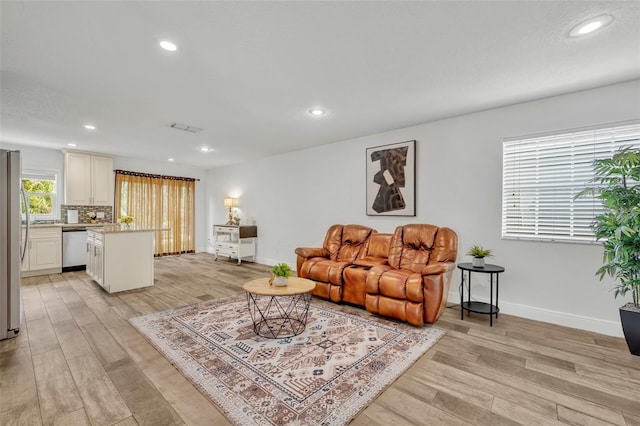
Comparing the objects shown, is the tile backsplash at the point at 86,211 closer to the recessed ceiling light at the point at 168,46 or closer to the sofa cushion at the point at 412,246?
the recessed ceiling light at the point at 168,46

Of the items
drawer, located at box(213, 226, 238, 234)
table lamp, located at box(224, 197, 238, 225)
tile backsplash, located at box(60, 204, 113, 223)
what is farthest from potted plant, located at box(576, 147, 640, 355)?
tile backsplash, located at box(60, 204, 113, 223)

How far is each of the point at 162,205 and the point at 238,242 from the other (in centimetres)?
266

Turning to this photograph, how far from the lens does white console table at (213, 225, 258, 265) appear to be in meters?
6.45

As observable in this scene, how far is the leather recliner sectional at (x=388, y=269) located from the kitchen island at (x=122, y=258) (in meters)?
2.53

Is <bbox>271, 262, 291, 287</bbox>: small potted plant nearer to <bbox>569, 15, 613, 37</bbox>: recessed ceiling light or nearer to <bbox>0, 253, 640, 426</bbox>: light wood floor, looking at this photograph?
<bbox>0, 253, 640, 426</bbox>: light wood floor

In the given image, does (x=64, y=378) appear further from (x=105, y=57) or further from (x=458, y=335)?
(x=458, y=335)

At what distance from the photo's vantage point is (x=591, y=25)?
1.94 meters

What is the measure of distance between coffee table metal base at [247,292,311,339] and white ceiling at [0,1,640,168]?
7.78ft

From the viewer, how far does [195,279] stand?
5000 mm

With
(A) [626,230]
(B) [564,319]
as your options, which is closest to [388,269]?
(B) [564,319]

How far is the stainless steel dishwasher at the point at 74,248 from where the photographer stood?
555 cm

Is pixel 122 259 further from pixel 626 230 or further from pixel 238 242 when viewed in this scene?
pixel 626 230

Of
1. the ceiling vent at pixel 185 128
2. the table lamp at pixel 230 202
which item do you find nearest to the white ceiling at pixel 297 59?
the ceiling vent at pixel 185 128

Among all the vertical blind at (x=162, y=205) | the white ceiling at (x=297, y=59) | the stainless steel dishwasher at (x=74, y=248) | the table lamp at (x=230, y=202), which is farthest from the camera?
the table lamp at (x=230, y=202)
